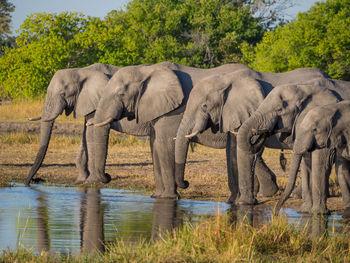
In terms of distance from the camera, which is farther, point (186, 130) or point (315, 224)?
point (186, 130)

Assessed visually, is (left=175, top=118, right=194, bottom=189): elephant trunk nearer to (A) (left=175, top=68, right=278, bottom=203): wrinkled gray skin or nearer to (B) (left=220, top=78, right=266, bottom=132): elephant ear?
(A) (left=175, top=68, right=278, bottom=203): wrinkled gray skin

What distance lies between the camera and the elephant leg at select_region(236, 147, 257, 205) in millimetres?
12523

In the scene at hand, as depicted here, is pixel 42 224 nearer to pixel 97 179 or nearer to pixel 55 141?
pixel 97 179

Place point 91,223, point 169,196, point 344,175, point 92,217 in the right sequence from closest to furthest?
point 91,223 < point 92,217 < point 344,175 < point 169,196

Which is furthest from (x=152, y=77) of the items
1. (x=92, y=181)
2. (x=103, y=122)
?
(x=92, y=181)

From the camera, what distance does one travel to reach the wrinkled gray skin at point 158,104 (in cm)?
1388

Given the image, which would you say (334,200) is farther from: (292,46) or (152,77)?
(292,46)

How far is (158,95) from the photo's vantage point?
46.2ft

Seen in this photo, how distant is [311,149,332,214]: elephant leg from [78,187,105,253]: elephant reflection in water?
9.61ft

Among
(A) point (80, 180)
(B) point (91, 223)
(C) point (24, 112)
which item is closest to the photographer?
(B) point (91, 223)

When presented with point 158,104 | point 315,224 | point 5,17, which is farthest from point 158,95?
point 5,17

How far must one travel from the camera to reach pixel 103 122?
14.2m

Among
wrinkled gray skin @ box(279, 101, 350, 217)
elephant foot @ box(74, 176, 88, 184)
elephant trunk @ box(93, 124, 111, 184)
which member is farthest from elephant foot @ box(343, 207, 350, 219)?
elephant foot @ box(74, 176, 88, 184)

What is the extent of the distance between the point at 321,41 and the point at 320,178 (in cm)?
1816
